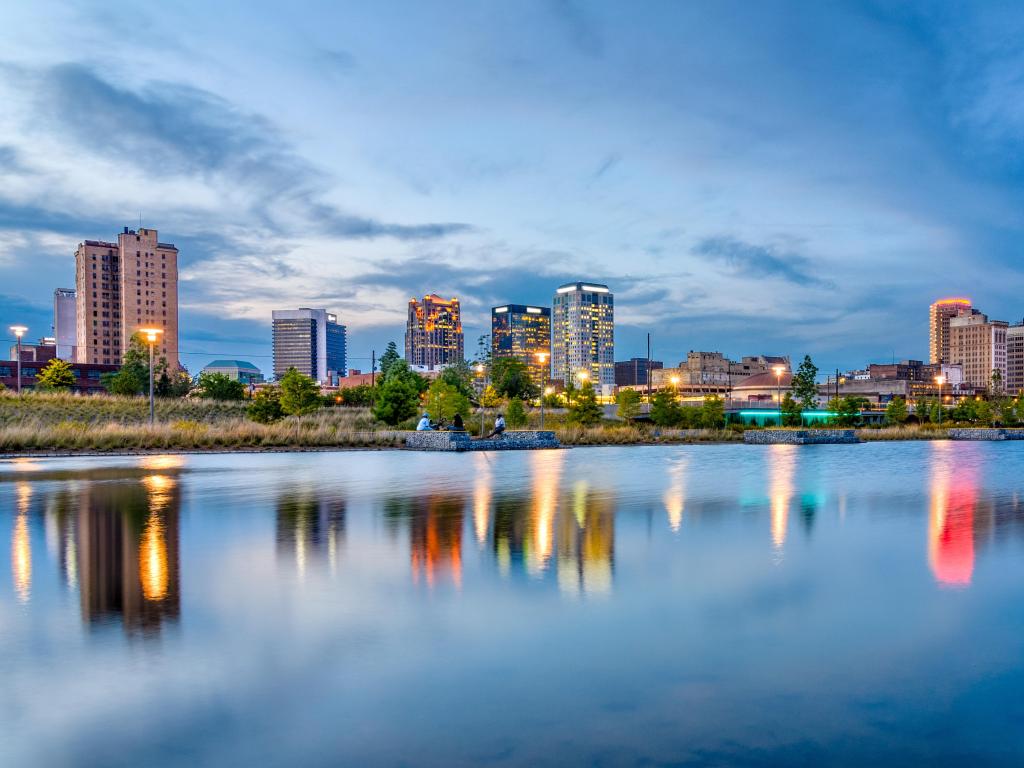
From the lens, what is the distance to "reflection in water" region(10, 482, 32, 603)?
676 cm

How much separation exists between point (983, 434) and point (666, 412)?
21.4 m

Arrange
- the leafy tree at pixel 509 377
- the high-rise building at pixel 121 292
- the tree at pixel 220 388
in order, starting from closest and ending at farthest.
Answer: the tree at pixel 220 388, the leafy tree at pixel 509 377, the high-rise building at pixel 121 292

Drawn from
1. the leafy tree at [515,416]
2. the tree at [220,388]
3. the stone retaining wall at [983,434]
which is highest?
Result: the tree at [220,388]

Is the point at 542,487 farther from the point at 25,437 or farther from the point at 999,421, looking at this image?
the point at 999,421

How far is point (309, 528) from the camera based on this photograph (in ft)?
32.5

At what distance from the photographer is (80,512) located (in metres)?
11.2

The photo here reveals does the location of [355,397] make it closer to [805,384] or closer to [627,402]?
[627,402]

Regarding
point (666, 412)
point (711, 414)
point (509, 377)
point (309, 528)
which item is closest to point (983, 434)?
point (711, 414)

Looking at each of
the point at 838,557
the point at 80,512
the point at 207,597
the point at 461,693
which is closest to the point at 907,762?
the point at 461,693

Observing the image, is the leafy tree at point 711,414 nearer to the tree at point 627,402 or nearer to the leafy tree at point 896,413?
the tree at point 627,402

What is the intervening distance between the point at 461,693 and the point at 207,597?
10.6 ft

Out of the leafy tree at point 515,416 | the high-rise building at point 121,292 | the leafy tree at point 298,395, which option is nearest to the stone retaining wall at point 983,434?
the leafy tree at point 515,416

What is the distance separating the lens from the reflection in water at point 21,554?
676 centimetres

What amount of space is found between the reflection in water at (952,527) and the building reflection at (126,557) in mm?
7357
